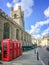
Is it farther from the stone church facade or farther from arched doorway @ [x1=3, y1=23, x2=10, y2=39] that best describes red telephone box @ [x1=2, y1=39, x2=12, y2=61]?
arched doorway @ [x1=3, y1=23, x2=10, y2=39]

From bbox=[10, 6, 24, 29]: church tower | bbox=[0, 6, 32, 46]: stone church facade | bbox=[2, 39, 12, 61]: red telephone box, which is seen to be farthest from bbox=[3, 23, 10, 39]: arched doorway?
bbox=[10, 6, 24, 29]: church tower

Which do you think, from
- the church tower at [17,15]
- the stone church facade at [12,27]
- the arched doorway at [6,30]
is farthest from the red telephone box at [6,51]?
the church tower at [17,15]

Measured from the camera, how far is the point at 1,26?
115 ft

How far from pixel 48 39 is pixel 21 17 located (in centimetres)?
6311

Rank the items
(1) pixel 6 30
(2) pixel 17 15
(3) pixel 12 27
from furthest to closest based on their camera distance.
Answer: (2) pixel 17 15, (3) pixel 12 27, (1) pixel 6 30

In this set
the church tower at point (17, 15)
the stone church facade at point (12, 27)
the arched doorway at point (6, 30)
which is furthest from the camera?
the church tower at point (17, 15)

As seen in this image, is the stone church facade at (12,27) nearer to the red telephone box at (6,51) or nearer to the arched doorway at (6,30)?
the arched doorway at (6,30)

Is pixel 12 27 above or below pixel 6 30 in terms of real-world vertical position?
above

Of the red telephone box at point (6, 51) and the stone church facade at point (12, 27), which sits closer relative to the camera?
the red telephone box at point (6, 51)

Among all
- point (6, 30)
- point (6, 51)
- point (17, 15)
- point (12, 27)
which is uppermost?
point (17, 15)

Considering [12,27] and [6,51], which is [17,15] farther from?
[6,51]

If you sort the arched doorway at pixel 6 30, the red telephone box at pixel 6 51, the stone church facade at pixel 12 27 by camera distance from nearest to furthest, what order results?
the red telephone box at pixel 6 51 → the stone church facade at pixel 12 27 → the arched doorway at pixel 6 30

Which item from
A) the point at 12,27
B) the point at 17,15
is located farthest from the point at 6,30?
the point at 17,15

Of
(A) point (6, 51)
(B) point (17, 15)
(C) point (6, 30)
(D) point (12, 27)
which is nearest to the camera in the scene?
(A) point (6, 51)
